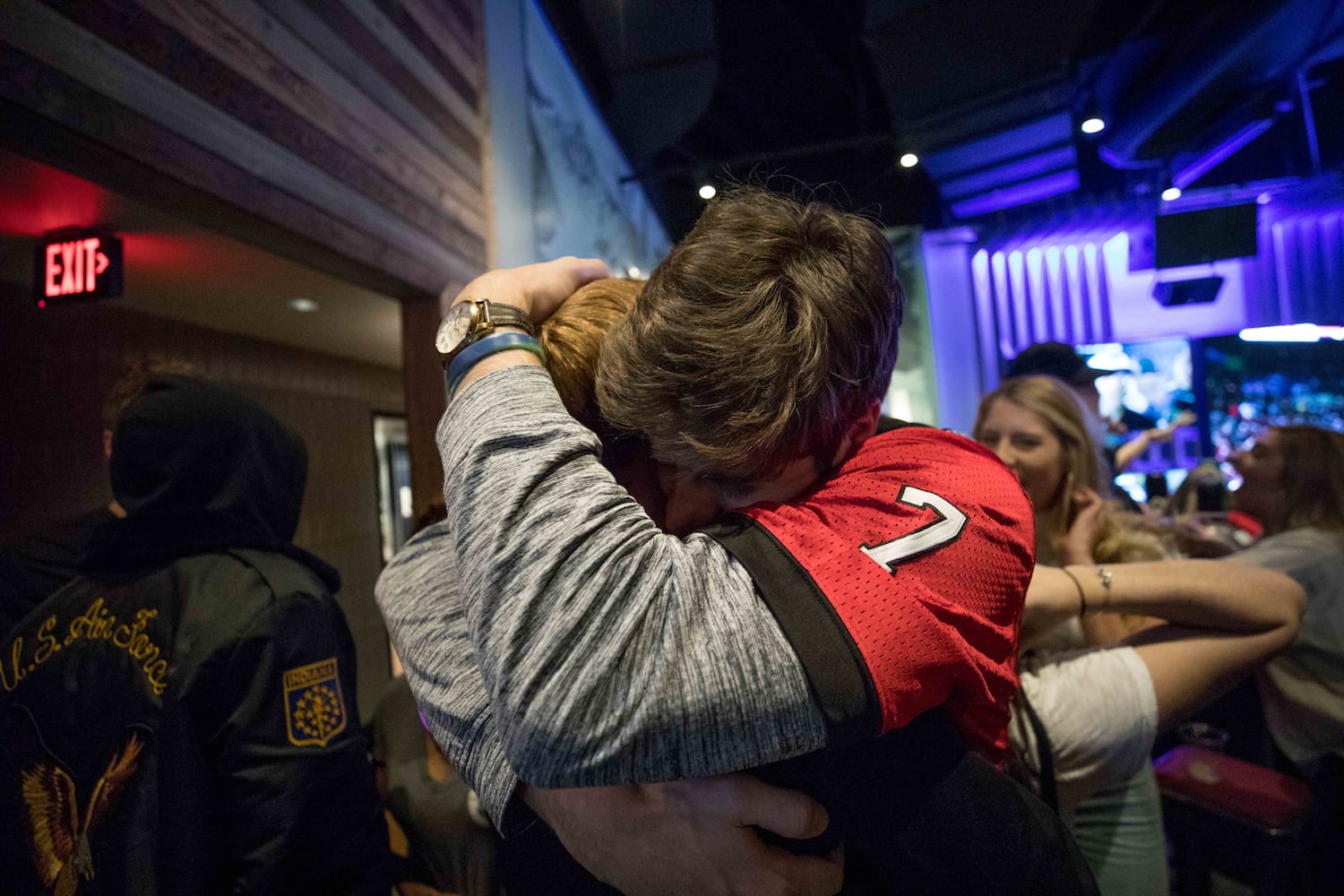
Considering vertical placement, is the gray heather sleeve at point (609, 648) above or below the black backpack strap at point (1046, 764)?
above

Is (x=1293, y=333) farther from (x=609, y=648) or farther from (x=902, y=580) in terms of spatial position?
(x=609, y=648)

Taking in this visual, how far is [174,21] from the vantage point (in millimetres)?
1396

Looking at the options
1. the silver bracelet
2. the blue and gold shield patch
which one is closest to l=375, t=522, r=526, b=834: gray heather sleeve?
the blue and gold shield patch

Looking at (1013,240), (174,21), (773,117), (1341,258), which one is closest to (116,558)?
(174,21)

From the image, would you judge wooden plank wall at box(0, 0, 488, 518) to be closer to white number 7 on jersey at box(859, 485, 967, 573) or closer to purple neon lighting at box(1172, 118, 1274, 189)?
white number 7 on jersey at box(859, 485, 967, 573)

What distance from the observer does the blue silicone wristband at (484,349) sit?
0.63 m

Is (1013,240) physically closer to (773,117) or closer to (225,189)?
(773,117)

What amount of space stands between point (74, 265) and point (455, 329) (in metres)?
1.61

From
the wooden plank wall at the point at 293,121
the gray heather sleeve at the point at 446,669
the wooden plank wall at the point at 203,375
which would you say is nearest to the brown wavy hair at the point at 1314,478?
the gray heather sleeve at the point at 446,669

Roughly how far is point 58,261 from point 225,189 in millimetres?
516

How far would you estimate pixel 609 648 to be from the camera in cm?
46

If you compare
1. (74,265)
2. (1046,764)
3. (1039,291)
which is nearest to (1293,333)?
(1039,291)

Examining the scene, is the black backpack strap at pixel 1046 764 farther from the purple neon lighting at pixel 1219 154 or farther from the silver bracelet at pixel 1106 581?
the purple neon lighting at pixel 1219 154

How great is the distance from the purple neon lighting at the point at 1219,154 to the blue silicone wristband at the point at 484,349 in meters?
2.17
